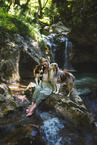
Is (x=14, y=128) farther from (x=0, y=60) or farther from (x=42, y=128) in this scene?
(x=0, y=60)

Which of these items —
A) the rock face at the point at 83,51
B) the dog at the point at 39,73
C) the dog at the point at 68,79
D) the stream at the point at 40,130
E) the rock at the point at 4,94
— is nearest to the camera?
the stream at the point at 40,130

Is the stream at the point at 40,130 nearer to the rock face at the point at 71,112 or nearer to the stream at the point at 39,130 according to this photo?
the stream at the point at 39,130

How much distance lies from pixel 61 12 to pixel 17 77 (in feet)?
47.0

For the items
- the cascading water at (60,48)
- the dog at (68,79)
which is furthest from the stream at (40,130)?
the cascading water at (60,48)

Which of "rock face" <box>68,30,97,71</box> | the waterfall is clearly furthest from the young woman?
the waterfall

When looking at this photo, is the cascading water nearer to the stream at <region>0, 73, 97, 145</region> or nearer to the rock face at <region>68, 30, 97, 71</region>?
the rock face at <region>68, 30, 97, 71</region>

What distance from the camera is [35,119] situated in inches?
129

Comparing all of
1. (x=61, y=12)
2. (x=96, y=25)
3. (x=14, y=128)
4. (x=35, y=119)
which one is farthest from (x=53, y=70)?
(x=61, y=12)

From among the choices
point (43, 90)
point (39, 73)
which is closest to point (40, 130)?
point (43, 90)

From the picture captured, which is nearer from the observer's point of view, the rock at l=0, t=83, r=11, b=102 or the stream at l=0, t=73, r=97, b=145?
the stream at l=0, t=73, r=97, b=145

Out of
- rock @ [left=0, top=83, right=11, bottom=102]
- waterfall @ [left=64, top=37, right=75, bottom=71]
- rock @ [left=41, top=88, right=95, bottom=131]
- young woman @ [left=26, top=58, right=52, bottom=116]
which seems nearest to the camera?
rock @ [left=41, top=88, right=95, bottom=131]

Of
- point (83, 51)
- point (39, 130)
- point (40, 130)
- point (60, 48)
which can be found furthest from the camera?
point (83, 51)

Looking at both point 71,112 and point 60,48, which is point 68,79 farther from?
point 60,48

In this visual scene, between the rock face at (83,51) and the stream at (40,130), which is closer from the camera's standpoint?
the stream at (40,130)
